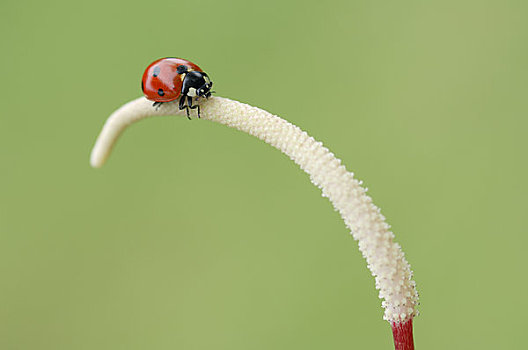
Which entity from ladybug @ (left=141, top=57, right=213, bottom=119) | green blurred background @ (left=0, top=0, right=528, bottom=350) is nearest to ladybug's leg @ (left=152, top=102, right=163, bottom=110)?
ladybug @ (left=141, top=57, right=213, bottom=119)

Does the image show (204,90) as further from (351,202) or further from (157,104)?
(351,202)

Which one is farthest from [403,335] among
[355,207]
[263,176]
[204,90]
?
[263,176]

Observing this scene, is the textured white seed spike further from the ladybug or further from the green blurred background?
the green blurred background

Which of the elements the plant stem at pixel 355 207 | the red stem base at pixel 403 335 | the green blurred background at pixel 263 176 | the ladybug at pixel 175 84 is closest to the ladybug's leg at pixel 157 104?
the ladybug at pixel 175 84

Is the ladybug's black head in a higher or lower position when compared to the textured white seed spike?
higher

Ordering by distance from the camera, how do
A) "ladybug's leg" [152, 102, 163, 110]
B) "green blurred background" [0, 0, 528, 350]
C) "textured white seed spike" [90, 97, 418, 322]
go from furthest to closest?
"green blurred background" [0, 0, 528, 350] → "ladybug's leg" [152, 102, 163, 110] → "textured white seed spike" [90, 97, 418, 322]

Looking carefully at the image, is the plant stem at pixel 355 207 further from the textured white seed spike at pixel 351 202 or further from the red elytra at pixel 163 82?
the red elytra at pixel 163 82

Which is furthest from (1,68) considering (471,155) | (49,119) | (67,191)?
(471,155)
